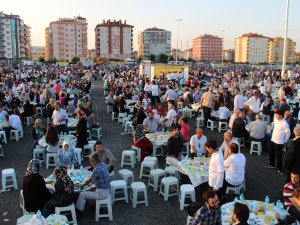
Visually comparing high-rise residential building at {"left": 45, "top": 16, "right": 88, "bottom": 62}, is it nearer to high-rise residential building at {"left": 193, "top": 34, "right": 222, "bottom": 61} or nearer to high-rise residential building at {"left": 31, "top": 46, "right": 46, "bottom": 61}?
high-rise residential building at {"left": 31, "top": 46, "right": 46, "bottom": 61}

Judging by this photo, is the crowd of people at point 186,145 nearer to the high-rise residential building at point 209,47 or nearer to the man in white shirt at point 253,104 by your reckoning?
the man in white shirt at point 253,104

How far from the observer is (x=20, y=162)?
10.4 metres

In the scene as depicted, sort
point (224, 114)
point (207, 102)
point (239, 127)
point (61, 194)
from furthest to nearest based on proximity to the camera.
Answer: point (207, 102), point (224, 114), point (239, 127), point (61, 194)

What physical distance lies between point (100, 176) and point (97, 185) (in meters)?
0.24

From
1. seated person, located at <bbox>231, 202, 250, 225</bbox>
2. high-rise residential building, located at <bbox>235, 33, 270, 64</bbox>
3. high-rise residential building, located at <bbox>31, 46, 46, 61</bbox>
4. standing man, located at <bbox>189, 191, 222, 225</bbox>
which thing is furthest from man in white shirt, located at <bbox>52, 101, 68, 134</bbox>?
high-rise residential building, located at <bbox>31, 46, 46, 61</bbox>

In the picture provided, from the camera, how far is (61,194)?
6266mm

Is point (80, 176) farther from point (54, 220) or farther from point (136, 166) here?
point (136, 166)

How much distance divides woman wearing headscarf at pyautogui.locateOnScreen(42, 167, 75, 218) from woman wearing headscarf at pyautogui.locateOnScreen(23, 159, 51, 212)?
161mm

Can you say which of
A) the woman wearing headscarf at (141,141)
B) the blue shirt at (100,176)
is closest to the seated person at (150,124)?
the woman wearing headscarf at (141,141)

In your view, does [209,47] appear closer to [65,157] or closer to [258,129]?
[258,129]

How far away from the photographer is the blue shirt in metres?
6.39

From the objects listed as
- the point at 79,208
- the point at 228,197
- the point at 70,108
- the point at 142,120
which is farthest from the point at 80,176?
the point at 70,108

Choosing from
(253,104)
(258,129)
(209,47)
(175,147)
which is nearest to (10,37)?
(209,47)

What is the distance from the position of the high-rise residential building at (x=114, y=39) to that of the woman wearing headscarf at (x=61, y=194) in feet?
376
